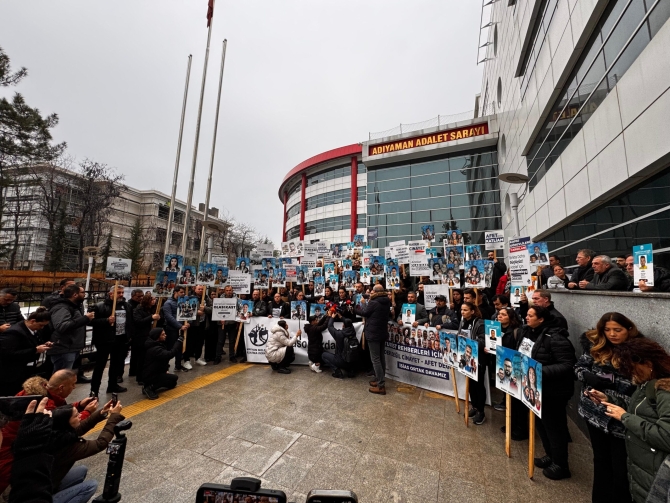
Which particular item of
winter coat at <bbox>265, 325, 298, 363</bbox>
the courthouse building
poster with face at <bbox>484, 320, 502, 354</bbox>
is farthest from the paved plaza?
the courthouse building

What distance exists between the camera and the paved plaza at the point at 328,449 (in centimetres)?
302

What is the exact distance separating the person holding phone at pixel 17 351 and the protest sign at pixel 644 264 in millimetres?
8100

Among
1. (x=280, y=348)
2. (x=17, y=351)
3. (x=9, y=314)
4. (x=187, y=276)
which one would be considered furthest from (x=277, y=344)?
(x=9, y=314)

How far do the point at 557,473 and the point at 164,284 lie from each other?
8032 millimetres

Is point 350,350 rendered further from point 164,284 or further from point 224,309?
point 164,284

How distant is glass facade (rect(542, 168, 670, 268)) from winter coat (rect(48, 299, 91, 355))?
1065cm

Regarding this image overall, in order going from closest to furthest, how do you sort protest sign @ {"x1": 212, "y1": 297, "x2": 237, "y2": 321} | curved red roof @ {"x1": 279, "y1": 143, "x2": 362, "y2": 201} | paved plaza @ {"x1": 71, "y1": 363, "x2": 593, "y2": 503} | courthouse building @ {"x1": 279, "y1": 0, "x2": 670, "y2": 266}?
paved plaza @ {"x1": 71, "y1": 363, "x2": 593, "y2": 503}, courthouse building @ {"x1": 279, "y1": 0, "x2": 670, "y2": 266}, protest sign @ {"x1": 212, "y1": 297, "x2": 237, "y2": 321}, curved red roof @ {"x1": 279, "y1": 143, "x2": 362, "y2": 201}

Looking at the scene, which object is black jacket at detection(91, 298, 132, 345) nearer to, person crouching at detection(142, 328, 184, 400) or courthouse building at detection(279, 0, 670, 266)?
person crouching at detection(142, 328, 184, 400)

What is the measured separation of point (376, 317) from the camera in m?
5.71

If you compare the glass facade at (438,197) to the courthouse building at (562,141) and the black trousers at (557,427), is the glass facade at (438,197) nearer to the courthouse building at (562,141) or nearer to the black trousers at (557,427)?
the courthouse building at (562,141)

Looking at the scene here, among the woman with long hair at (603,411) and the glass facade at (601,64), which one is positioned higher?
the glass facade at (601,64)

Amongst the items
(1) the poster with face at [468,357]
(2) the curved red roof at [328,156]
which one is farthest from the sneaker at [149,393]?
(2) the curved red roof at [328,156]

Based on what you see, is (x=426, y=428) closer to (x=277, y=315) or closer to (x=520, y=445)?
(x=520, y=445)

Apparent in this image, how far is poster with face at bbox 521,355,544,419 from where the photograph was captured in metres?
3.15
